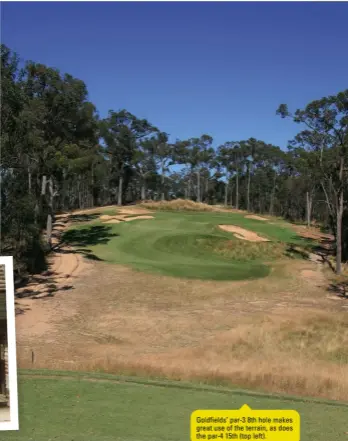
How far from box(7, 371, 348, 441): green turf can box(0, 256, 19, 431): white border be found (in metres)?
0.22

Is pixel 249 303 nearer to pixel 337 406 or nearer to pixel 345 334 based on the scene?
pixel 345 334

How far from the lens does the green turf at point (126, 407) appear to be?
19.6 feet

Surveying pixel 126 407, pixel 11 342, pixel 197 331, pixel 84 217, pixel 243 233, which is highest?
pixel 11 342

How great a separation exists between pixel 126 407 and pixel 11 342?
7.52ft

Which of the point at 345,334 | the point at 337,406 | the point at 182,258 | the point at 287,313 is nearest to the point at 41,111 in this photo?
the point at 182,258

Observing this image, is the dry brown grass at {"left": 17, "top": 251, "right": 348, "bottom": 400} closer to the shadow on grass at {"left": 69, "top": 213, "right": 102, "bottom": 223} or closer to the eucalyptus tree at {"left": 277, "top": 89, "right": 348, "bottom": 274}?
the eucalyptus tree at {"left": 277, "top": 89, "right": 348, "bottom": 274}

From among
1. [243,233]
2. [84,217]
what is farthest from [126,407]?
[84,217]

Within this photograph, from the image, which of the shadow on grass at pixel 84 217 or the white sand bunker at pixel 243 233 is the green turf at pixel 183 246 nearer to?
the white sand bunker at pixel 243 233

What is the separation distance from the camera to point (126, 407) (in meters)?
7.03

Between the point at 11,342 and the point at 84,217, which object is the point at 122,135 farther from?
the point at 11,342

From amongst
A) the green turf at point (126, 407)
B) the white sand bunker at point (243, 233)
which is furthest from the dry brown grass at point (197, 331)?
the white sand bunker at point (243, 233)
